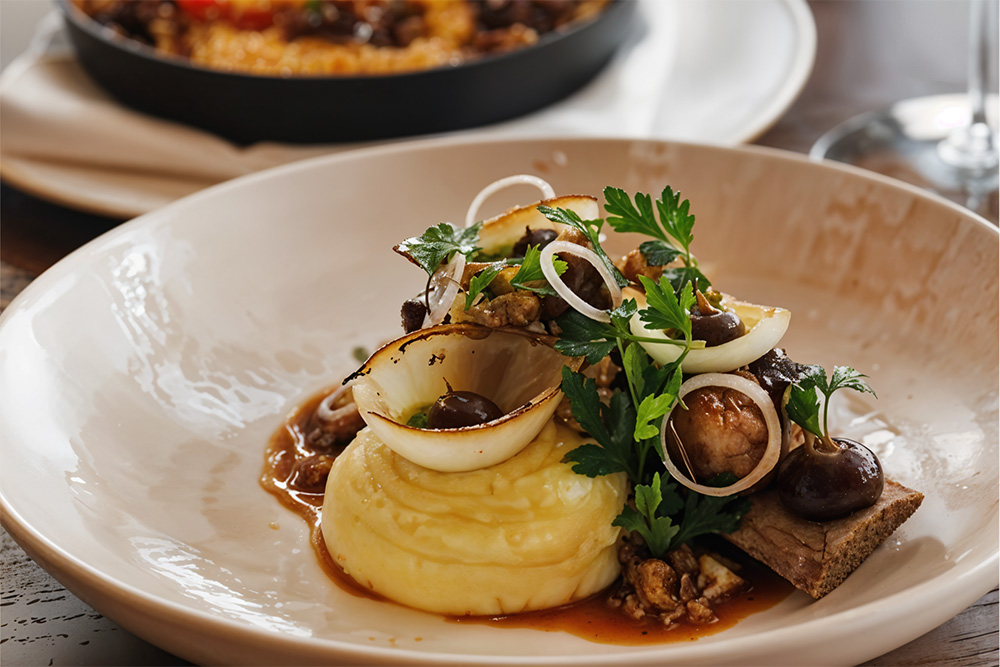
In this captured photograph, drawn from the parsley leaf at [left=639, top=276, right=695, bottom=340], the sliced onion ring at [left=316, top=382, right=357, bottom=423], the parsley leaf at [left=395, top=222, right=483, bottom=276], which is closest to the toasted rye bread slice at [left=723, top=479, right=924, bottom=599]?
the parsley leaf at [left=639, top=276, right=695, bottom=340]

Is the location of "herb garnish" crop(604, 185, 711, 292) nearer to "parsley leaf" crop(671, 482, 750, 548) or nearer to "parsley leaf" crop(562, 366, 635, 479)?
"parsley leaf" crop(562, 366, 635, 479)

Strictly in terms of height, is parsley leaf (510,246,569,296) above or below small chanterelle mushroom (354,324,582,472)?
above

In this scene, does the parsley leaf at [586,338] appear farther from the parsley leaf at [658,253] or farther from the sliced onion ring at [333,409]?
the sliced onion ring at [333,409]

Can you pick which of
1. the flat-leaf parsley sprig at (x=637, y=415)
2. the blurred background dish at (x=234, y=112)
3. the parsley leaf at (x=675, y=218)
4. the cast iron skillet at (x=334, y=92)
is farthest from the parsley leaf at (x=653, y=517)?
the cast iron skillet at (x=334, y=92)

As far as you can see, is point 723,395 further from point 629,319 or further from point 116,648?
point 116,648

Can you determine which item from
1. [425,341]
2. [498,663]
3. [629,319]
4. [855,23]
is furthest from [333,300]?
[855,23]
